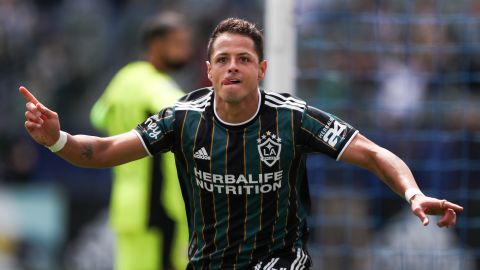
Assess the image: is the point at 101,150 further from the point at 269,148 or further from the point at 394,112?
the point at 394,112

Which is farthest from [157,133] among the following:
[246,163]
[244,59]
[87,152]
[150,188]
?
[150,188]

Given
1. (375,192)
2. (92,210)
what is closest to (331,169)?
(375,192)

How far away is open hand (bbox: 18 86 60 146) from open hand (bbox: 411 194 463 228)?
1663 millimetres

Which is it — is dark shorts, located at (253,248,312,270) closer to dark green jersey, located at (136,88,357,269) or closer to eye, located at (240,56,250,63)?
dark green jersey, located at (136,88,357,269)

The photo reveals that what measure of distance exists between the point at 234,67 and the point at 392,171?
877mm

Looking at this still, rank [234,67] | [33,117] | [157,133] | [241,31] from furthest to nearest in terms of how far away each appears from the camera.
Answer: [157,133], [241,31], [234,67], [33,117]

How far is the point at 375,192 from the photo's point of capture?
31.0 ft

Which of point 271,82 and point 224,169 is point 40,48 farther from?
point 224,169

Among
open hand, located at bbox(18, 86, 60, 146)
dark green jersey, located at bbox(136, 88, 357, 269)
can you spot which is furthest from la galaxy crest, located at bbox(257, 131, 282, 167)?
open hand, located at bbox(18, 86, 60, 146)

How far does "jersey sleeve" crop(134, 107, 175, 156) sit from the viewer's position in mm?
5355

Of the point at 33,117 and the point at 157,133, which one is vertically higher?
the point at 33,117

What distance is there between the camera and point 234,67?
5.13m

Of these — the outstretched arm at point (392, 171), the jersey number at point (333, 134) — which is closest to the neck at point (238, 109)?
the jersey number at point (333, 134)

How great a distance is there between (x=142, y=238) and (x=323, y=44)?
2131 mm
